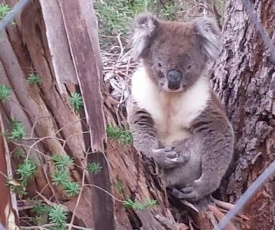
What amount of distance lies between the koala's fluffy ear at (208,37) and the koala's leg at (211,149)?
0.72 feet

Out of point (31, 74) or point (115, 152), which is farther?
point (115, 152)

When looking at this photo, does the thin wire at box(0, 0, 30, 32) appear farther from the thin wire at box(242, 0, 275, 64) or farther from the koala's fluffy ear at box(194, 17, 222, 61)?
the koala's fluffy ear at box(194, 17, 222, 61)

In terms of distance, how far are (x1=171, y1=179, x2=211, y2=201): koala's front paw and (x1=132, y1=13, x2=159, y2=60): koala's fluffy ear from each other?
57 cm

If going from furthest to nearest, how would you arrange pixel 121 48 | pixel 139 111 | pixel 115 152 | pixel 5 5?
pixel 121 48, pixel 139 111, pixel 115 152, pixel 5 5

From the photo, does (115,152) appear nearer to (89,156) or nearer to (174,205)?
(89,156)

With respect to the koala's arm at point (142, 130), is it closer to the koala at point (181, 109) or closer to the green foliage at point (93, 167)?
the koala at point (181, 109)

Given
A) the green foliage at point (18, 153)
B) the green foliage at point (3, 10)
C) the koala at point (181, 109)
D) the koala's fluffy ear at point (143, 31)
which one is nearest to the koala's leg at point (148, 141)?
the koala at point (181, 109)

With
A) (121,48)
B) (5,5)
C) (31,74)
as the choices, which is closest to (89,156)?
(31,74)

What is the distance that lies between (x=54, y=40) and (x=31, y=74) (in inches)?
5.5

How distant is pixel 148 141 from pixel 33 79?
901 millimetres

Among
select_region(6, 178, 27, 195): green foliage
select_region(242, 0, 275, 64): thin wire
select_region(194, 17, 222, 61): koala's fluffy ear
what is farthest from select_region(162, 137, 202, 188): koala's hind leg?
select_region(6, 178, 27, 195): green foliage

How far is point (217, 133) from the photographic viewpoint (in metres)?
2.74

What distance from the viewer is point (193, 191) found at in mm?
2689

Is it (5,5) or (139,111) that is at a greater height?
(5,5)
